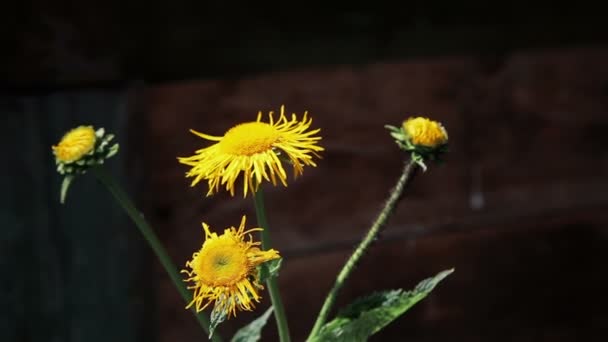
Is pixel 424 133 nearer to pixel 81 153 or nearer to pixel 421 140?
pixel 421 140

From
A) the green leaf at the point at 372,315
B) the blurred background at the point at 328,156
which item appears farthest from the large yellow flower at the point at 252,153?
the blurred background at the point at 328,156

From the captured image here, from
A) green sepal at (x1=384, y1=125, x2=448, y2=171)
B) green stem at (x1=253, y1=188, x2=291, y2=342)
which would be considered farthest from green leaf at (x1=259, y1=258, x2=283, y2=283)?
green sepal at (x1=384, y1=125, x2=448, y2=171)

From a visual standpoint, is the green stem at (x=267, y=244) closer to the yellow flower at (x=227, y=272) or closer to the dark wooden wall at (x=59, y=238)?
the yellow flower at (x=227, y=272)

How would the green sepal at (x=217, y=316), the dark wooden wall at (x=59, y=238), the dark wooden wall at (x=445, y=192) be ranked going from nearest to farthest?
Result: the green sepal at (x=217, y=316), the dark wooden wall at (x=59, y=238), the dark wooden wall at (x=445, y=192)

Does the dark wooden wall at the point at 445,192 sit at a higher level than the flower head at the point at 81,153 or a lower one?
lower

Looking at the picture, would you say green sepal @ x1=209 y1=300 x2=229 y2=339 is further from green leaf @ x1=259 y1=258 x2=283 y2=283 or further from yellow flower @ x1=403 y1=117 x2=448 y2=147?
yellow flower @ x1=403 y1=117 x2=448 y2=147

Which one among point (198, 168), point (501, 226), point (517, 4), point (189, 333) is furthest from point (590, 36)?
point (198, 168)
